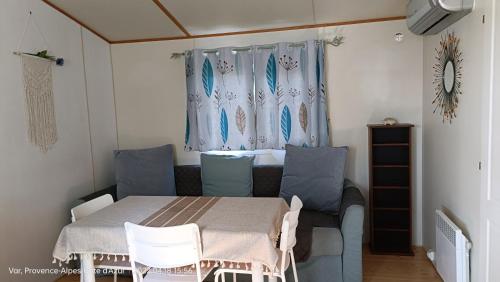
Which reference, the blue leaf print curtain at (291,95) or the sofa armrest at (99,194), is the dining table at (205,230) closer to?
the sofa armrest at (99,194)

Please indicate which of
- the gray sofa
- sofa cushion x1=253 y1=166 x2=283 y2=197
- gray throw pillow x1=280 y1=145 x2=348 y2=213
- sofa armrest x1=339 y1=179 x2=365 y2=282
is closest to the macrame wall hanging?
sofa cushion x1=253 y1=166 x2=283 y2=197

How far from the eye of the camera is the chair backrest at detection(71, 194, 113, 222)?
2.12 meters

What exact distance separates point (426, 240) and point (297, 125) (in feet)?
5.24

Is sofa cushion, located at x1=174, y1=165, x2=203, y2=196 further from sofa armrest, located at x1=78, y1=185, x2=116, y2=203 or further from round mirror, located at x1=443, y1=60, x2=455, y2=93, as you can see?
round mirror, located at x1=443, y1=60, x2=455, y2=93

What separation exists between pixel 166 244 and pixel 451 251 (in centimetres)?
185

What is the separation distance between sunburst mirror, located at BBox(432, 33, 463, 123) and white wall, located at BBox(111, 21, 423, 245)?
45 cm

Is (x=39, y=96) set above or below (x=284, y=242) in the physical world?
above

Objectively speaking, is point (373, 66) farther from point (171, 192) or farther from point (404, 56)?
point (171, 192)

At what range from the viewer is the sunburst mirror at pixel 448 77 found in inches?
91.2

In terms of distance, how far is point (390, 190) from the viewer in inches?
124

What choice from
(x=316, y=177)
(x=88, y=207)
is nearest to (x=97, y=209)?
(x=88, y=207)

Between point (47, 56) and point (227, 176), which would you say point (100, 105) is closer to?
point (47, 56)

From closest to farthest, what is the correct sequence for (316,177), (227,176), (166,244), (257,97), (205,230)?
(166,244) → (205,230) → (316,177) → (227,176) → (257,97)

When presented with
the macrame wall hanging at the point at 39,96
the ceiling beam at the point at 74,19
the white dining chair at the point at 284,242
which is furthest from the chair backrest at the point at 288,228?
the ceiling beam at the point at 74,19
